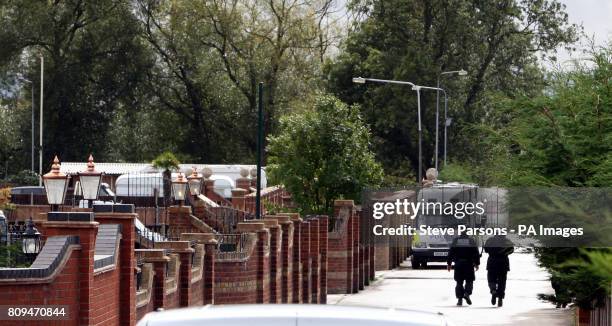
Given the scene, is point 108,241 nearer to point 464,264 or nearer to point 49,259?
point 49,259

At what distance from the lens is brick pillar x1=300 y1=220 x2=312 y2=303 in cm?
3222

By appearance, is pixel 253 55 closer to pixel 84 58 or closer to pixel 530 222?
pixel 84 58

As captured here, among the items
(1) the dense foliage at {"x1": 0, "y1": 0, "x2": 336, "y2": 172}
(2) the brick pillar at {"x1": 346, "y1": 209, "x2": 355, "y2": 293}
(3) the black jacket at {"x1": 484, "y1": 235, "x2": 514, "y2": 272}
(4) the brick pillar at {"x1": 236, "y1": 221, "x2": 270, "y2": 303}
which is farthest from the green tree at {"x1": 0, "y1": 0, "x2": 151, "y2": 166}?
(4) the brick pillar at {"x1": 236, "y1": 221, "x2": 270, "y2": 303}

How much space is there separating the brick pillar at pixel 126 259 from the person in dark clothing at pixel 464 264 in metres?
15.3

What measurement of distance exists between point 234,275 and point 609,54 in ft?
31.6

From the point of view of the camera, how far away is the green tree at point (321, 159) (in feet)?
137

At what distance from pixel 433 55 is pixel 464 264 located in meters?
36.0

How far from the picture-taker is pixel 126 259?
17281 mm

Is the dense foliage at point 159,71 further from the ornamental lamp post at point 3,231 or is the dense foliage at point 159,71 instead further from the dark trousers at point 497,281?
the ornamental lamp post at point 3,231

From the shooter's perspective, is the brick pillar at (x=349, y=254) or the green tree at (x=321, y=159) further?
the green tree at (x=321, y=159)

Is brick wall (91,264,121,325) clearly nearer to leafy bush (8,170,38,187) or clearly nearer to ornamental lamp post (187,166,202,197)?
ornamental lamp post (187,166,202,197)

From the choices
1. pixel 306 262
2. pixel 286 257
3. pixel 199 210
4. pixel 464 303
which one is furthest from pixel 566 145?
pixel 199 210

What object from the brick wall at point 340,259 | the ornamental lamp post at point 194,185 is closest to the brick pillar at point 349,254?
the brick wall at point 340,259

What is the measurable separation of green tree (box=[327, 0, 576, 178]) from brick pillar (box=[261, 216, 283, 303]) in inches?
1544
